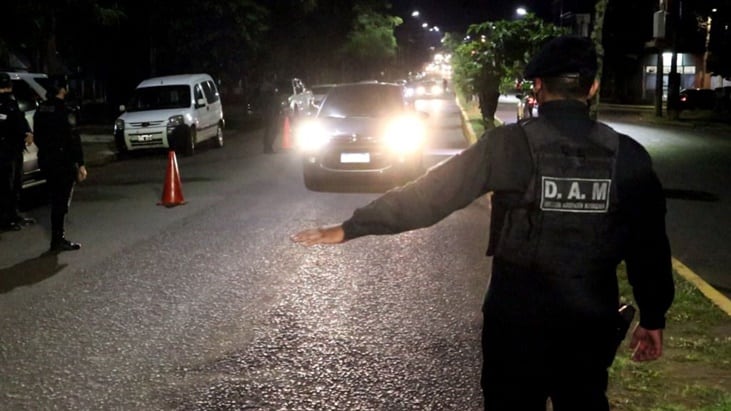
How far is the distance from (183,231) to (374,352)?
5.45 metres

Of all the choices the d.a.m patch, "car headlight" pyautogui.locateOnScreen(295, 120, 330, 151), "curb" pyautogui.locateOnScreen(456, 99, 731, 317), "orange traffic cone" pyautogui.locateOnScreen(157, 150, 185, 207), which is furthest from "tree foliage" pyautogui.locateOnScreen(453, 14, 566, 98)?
the d.a.m patch

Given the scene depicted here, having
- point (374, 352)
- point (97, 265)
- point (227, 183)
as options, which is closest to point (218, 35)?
point (227, 183)

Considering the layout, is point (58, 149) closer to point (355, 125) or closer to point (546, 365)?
point (355, 125)

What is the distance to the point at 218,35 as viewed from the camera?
112ft

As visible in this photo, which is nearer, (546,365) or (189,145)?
(546,365)

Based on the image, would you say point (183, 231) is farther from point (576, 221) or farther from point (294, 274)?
point (576, 221)

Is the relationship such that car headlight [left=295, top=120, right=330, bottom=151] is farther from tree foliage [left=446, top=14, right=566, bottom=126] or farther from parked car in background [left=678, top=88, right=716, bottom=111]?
parked car in background [left=678, top=88, right=716, bottom=111]

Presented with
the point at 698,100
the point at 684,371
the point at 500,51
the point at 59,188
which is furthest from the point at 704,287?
the point at 698,100

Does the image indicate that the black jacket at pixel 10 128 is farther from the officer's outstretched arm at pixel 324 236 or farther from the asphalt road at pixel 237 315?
the officer's outstretched arm at pixel 324 236

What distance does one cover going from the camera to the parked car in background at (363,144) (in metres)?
14.6

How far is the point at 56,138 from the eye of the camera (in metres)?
9.74

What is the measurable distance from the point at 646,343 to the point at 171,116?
64.6 feet

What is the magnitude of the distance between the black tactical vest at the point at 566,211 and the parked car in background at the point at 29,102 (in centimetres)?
1197

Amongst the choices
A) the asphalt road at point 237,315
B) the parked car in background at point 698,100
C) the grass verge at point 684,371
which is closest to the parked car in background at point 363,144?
the asphalt road at point 237,315
